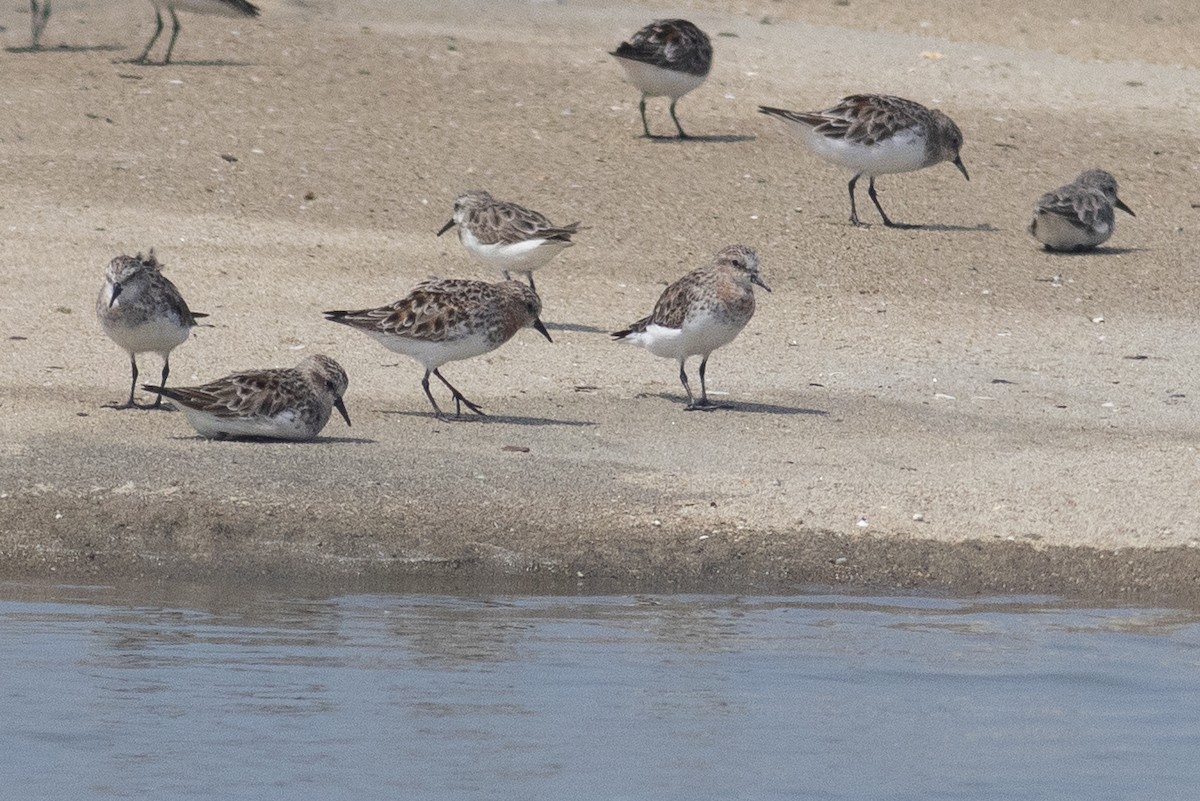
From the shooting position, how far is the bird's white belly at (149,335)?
11023 mm

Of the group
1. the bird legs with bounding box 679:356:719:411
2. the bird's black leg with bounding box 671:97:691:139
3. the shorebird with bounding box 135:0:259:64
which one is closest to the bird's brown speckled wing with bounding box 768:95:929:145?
the bird's black leg with bounding box 671:97:691:139

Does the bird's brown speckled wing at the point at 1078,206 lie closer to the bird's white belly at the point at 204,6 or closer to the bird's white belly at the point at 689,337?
the bird's white belly at the point at 689,337

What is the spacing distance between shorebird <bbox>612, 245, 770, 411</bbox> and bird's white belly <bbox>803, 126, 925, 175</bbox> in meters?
5.23

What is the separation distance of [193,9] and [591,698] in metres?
15.0

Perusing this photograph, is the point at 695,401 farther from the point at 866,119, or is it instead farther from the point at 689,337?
the point at 866,119

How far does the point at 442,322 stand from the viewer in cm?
1141

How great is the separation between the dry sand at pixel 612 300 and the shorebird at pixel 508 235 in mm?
575

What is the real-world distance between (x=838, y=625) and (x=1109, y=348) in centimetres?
640

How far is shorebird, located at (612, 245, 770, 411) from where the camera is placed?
1175cm

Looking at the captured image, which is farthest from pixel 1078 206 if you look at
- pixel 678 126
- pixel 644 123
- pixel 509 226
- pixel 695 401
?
pixel 695 401

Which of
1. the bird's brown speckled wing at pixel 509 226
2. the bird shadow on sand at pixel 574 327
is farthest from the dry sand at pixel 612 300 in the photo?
the bird's brown speckled wing at pixel 509 226

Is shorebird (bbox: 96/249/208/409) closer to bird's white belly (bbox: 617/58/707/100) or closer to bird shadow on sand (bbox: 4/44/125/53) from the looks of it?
bird's white belly (bbox: 617/58/707/100)

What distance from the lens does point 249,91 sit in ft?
65.7

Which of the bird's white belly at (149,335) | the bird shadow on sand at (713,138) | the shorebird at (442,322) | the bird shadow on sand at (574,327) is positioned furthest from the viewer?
the bird shadow on sand at (713,138)
